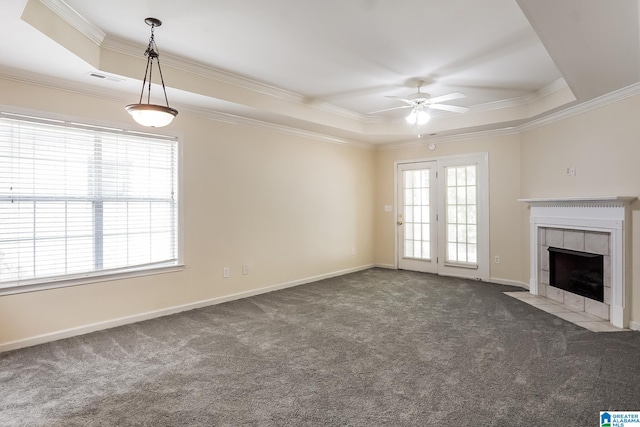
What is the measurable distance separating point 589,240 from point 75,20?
5720mm

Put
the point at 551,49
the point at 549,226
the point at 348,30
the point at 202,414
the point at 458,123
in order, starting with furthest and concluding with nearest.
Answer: the point at 458,123, the point at 549,226, the point at 348,30, the point at 551,49, the point at 202,414

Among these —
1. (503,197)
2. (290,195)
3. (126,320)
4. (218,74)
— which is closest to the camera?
(126,320)

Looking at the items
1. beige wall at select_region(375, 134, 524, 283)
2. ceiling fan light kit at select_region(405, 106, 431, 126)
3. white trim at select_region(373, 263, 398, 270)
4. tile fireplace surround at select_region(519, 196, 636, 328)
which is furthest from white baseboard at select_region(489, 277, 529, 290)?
ceiling fan light kit at select_region(405, 106, 431, 126)

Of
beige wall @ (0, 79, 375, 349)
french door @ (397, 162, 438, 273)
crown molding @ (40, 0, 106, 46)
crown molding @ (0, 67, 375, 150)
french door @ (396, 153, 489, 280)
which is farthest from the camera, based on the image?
french door @ (397, 162, 438, 273)

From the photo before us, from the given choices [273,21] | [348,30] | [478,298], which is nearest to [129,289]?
[273,21]

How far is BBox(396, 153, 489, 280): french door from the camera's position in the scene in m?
5.94

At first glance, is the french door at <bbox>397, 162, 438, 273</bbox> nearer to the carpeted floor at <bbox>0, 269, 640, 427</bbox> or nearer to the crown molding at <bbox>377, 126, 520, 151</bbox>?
the crown molding at <bbox>377, 126, 520, 151</bbox>

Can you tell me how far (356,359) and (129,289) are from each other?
2.65 m

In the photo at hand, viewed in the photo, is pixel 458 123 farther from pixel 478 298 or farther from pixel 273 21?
pixel 273 21

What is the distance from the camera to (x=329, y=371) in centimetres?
274

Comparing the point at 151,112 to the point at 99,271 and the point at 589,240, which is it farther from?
the point at 589,240

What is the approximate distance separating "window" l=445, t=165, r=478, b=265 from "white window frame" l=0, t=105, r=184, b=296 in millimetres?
4512

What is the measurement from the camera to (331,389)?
8.11 feet

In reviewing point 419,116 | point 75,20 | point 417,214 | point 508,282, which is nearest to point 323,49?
point 419,116
